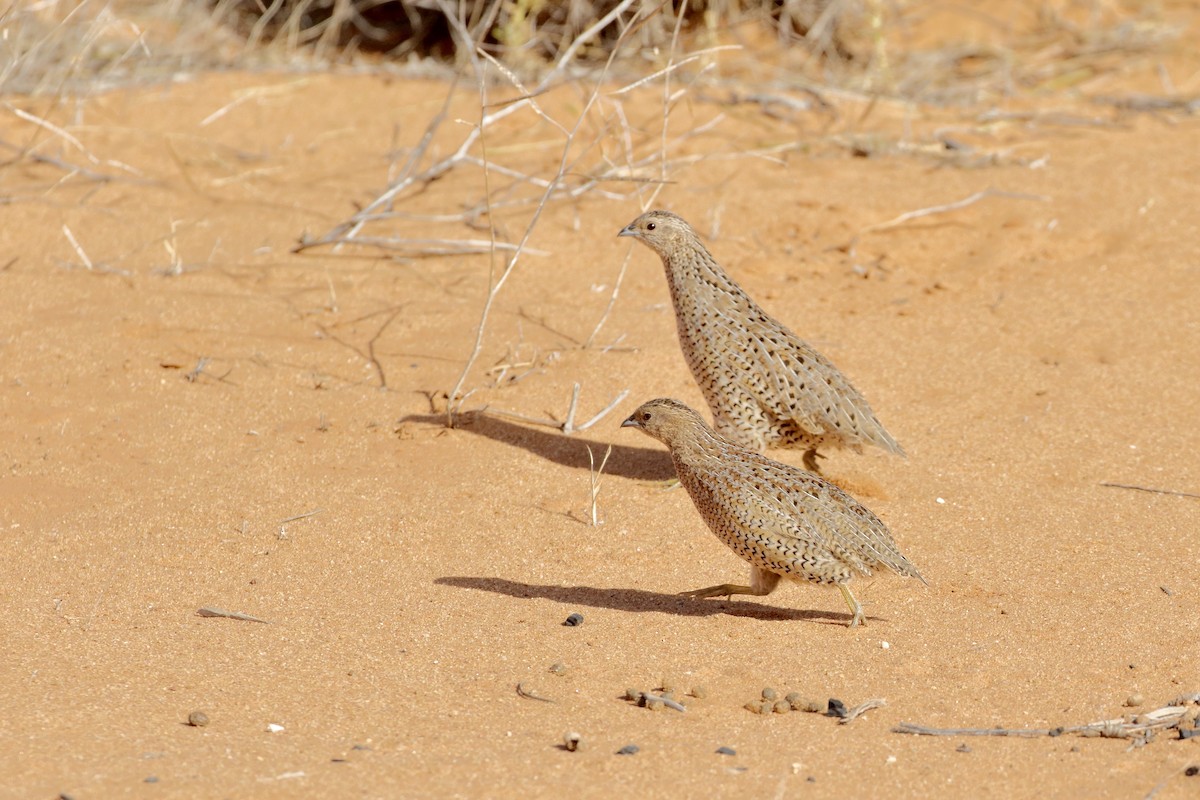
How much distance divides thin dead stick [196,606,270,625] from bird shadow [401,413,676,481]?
6.73ft

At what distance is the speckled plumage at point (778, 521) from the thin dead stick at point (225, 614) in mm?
1693

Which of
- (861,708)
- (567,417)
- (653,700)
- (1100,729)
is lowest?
(567,417)

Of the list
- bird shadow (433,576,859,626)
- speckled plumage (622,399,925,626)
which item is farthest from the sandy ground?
speckled plumage (622,399,925,626)

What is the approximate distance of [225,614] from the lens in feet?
17.7

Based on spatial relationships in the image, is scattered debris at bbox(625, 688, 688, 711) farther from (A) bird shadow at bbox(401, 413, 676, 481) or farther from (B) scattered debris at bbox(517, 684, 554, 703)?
(A) bird shadow at bbox(401, 413, 676, 481)

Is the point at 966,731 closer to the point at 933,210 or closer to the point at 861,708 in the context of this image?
the point at 861,708

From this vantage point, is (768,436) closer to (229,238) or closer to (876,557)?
(876,557)

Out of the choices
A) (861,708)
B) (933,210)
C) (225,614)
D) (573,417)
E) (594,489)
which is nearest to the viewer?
(861,708)

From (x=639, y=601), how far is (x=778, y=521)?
0.70 metres

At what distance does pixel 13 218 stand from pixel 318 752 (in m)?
6.48

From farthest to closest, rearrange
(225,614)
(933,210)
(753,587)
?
(933,210), (753,587), (225,614)

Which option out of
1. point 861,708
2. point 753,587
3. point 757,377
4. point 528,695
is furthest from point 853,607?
point 757,377

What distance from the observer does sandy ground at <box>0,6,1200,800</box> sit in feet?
14.9

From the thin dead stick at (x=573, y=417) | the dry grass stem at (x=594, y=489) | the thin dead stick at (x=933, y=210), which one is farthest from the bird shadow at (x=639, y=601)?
the thin dead stick at (x=933, y=210)
